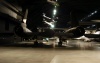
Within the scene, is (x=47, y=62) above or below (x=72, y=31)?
below

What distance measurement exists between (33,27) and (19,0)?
34.2 feet

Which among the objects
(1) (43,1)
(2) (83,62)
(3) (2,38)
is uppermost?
(1) (43,1)

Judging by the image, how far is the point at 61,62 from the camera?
14141mm

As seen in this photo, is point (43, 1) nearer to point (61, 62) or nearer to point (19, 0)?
point (19, 0)

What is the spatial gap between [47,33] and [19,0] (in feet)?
69.6

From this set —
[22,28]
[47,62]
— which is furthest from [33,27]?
[47,62]

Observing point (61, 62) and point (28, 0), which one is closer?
point (61, 62)

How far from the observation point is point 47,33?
29.5 metres

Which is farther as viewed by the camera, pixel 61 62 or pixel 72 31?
pixel 72 31

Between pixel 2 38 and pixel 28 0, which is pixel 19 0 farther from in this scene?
pixel 2 38

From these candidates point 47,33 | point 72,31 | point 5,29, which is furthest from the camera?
point 5,29

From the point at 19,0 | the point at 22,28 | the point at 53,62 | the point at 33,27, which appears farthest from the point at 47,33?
the point at 19,0

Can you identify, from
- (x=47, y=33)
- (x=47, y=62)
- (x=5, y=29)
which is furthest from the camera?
(x=5, y=29)

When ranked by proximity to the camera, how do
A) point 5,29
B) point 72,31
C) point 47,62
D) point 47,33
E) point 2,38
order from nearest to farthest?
1. point 47,62
2. point 47,33
3. point 72,31
4. point 2,38
5. point 5,29
